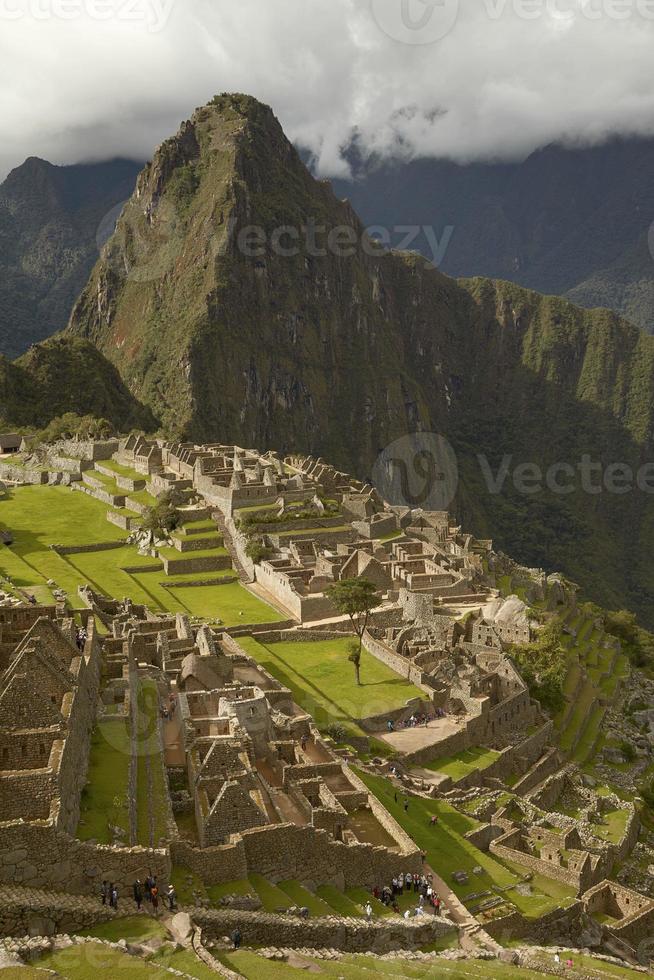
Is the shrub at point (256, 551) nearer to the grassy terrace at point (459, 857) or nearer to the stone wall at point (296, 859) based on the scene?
the grassy terrace at point (459, 857)

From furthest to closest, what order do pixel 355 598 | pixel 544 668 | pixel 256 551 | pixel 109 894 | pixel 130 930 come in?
pixel 256 551 < pixel 544 668 < pixel 355 598 < pixel 109 894 < pixel 130 930

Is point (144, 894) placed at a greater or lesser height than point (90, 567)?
lesser

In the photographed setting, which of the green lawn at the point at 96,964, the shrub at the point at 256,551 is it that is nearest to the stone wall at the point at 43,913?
the green lawn at the point at 96,964

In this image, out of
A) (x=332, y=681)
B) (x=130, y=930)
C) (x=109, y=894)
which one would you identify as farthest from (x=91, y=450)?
(x=130, y=930)

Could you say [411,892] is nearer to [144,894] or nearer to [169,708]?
[169,708]

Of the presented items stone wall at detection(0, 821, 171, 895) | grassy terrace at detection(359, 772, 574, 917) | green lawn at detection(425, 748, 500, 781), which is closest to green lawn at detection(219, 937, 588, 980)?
stone wall at detection(0, 821, 171, 895)

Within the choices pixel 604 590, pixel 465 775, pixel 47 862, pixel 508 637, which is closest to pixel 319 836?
pixel 47 862
